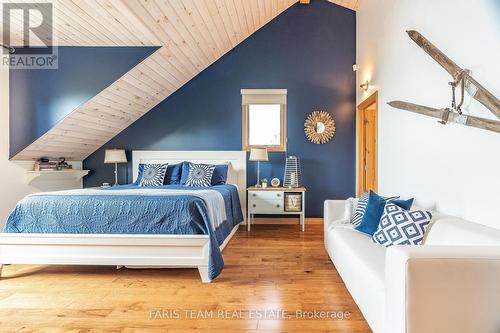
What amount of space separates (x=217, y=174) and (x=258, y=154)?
2.23 feet

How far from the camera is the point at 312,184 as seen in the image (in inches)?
196

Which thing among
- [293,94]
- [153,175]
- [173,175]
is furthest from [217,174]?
[293,94]

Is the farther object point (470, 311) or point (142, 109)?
point (142, 109)

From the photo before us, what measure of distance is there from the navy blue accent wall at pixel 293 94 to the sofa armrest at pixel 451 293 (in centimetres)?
381

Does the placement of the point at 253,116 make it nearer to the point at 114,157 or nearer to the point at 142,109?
the point at 142,109

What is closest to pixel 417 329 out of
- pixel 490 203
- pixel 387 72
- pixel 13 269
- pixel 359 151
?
pixel 490 203

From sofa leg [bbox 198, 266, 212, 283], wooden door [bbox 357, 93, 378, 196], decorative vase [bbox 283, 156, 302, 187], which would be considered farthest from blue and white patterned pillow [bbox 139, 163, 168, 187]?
wooden door [bbox 357, 93, 378, 196]

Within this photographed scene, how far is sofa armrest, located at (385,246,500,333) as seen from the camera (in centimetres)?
117

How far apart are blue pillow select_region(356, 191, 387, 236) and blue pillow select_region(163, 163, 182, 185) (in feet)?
8.98

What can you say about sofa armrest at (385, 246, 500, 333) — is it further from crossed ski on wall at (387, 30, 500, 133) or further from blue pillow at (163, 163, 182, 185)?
blue pillow at (163, 163, 182, 185)

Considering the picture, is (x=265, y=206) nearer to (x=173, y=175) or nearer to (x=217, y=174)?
(x=217, y=174)

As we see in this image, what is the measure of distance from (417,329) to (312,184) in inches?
151

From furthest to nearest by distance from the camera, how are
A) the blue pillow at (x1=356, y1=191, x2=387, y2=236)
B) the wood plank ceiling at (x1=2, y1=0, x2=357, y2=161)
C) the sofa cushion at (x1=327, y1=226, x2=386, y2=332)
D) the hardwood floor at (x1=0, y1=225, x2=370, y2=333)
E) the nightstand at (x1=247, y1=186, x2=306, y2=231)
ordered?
the nightstand at (x1=247, y1=186, x2=306, y2=231), the wood plank ceiling at (x1=2, y1=0, x2=357, y2=161), the blue pillow at (x1=356, y1=191, x2=387, y2=236), the hardwood floor at (x1=0, y1=225, x2=370, y2=333), the sofa cushion at (x1=327, y1=226, x2=386, y2=332)

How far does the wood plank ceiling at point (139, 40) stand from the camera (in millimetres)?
3121
